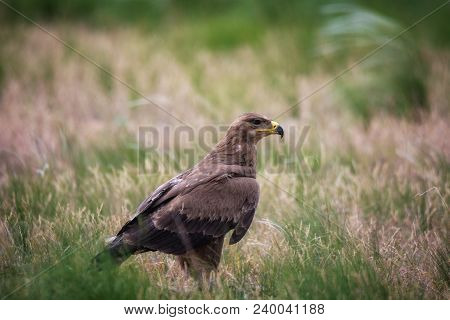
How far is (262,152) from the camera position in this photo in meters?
7.69

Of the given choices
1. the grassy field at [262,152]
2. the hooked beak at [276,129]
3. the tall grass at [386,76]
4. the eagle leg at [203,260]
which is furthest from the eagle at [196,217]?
the tall grass at [386,76]

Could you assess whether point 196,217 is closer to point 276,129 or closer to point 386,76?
point 276,129

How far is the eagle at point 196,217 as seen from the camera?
16.0ft

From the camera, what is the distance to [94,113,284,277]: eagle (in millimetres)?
4887

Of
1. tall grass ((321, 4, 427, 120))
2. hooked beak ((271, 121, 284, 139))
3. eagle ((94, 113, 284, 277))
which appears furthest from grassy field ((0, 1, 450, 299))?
hooked beak ((271, 121, 284, 139))

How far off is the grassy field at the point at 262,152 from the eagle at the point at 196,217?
0.17m

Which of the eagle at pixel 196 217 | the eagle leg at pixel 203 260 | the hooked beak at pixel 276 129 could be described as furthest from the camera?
the hooked beak at pixel 276 129

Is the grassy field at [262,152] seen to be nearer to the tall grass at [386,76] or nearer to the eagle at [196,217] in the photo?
the tall grass at [386,76]

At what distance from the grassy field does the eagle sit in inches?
6.6

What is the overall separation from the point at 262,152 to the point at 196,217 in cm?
274
